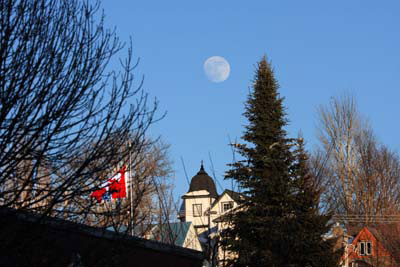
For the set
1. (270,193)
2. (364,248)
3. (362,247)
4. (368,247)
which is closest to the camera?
(270,193)

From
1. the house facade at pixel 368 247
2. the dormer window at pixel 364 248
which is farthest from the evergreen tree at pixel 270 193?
the dormer window at pixel 364 248

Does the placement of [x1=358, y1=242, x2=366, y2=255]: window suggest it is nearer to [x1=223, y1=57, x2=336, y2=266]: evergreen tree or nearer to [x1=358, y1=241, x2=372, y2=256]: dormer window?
[x1=358, y1=241, x2=372, y2=256]: dormer window

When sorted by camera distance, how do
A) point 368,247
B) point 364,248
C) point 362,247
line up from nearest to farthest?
point 368,247
point 364,248
point 362,247

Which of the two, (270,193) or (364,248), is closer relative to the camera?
(270,193)

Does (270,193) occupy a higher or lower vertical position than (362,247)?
lower

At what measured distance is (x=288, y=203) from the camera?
27.7 meters

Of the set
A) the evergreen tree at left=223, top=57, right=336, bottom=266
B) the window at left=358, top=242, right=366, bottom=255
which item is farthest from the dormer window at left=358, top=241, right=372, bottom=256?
the evergreen tree at left=223, top=57, right=336, bottom=266

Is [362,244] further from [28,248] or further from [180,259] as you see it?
[28,248]

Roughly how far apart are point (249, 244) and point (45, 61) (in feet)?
70.1

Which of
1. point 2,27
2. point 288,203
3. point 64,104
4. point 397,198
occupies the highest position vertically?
point 397,198

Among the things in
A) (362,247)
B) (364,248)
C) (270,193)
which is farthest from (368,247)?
(270,193)

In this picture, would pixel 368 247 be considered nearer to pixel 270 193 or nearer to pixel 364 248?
pixel 364 248

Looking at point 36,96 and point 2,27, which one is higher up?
point 2,27

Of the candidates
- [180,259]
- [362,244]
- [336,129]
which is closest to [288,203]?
[180,259]
